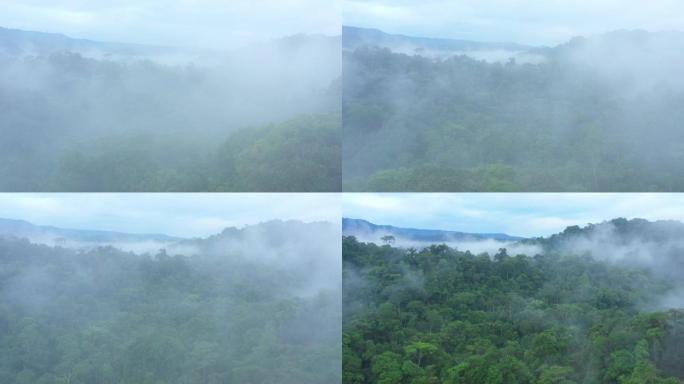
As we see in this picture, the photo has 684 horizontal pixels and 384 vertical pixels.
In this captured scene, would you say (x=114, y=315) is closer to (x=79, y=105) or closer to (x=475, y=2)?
(x=79, y=105)

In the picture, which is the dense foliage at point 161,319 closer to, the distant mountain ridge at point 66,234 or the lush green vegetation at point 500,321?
the distant mountain ridge at point 66,234

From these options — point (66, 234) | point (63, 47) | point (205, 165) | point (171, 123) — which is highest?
point (63, 47)

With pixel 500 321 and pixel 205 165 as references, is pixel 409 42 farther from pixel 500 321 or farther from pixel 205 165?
pixel 500 321

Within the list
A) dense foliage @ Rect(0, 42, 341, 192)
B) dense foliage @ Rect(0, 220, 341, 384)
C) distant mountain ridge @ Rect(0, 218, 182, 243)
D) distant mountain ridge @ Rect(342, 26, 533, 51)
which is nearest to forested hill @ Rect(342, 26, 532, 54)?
distant mountain ridge @ Rect(342, 26, 533, 51)

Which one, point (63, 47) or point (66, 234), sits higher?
point (63, 47)

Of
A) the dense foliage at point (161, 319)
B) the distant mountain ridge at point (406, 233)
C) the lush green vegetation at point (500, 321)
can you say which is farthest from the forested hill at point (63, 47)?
the lush green vegetation at point (500, 321)

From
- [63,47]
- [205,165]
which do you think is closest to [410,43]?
[205,165]

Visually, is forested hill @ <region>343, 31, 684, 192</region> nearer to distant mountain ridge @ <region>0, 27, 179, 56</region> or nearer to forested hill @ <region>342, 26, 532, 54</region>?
forested hill @ <region>342, 26, 532, 54</region>
